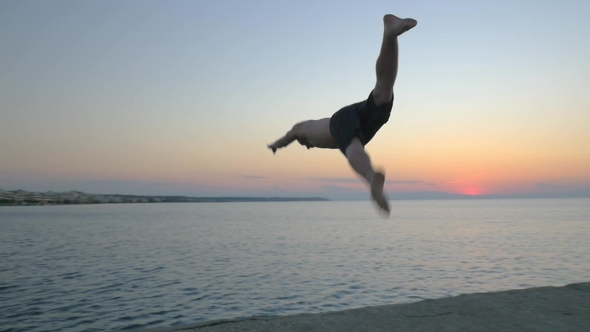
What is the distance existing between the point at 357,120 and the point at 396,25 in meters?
0.70

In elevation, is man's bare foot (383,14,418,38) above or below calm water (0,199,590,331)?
above

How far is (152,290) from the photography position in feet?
63.8

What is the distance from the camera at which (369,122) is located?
3418 mm

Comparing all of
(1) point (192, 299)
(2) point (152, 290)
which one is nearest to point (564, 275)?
(1) point (192, 299)

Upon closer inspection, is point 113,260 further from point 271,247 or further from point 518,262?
point 518,262

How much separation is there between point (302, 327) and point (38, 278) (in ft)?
69.6

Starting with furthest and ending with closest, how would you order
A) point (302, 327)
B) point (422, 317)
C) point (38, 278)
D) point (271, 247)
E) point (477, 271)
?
point (271, 247) < point (477, 271) < point (38, 278) < point (422, 317) < point (302, 327)

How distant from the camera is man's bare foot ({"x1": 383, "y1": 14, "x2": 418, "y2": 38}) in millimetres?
2869

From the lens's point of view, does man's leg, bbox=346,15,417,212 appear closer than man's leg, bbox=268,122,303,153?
Yes

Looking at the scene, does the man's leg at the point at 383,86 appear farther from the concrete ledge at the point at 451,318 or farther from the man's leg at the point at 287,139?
the concrete ledge at the point at 451,318

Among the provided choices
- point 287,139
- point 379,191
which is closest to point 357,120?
point 379,191

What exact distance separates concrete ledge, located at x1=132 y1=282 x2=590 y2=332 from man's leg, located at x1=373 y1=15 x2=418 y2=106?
3.19 metres

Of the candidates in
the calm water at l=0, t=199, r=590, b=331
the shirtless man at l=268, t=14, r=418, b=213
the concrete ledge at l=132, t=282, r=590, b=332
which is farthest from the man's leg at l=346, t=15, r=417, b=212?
the calm water at l=0, t=199, r=590, b=331

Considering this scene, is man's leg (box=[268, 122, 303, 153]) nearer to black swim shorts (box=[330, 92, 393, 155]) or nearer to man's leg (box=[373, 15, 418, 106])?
black swim shorts (box=[330, 92, 393, 155])
